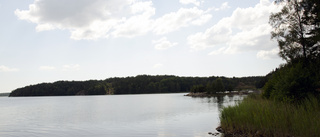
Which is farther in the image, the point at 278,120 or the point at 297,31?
the point at 297,31

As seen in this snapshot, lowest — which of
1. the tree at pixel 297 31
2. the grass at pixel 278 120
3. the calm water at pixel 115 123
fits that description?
the calm water at pixel 115 123

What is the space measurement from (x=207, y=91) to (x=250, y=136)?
139747mm

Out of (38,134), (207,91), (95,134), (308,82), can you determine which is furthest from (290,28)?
(207,91)

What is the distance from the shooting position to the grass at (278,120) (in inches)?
501

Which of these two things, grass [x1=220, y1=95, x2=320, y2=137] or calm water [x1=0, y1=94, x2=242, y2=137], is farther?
calm water [x1=0, y1=94, x2=242, y2=137]

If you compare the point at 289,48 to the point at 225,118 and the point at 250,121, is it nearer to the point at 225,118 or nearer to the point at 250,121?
the point at 225,118

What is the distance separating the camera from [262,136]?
15.4 m

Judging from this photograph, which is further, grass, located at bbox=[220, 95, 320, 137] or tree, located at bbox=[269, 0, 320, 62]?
tree, located at bbox=[269, 0, 320, 62]

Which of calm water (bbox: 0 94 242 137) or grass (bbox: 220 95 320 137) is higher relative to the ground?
grass (bbox: 220 95 320 137)

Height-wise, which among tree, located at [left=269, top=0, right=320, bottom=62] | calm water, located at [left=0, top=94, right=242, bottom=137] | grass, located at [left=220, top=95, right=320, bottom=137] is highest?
tree, located at [left=269, top=0, right=320, bottom=62]

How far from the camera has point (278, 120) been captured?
14.8 metres

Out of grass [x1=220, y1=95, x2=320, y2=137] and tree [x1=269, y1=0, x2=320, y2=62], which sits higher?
tree [x1=269, y1=0, x2=320, y2=62]

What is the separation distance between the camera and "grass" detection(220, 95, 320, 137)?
41.7 feet

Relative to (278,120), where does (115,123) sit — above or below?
below
